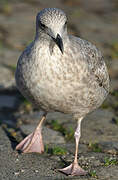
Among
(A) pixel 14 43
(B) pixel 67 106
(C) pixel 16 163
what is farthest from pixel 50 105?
(A) pixel 14 43

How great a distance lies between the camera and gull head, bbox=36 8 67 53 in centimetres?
411

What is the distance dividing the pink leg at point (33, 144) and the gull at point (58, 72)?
55 cm

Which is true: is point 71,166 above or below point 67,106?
below

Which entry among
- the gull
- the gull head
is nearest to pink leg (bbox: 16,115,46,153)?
the gull

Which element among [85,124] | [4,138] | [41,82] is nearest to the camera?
[41,82]

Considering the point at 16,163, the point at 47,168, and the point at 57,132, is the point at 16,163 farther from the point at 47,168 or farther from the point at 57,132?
the point at 57,132

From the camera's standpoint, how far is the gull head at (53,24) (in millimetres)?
4109

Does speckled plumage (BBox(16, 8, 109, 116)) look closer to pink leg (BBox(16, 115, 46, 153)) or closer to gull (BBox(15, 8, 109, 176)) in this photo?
gull (BBox(15, 8, 109, 176))

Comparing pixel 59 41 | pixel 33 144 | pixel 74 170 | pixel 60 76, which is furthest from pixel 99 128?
pixel 59 41

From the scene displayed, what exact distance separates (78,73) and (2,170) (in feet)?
4.44

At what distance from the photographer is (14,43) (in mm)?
8977

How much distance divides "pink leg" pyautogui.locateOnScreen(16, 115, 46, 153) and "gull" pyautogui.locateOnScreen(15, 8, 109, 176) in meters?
0.55

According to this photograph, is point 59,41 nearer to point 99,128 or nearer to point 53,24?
point 53,24

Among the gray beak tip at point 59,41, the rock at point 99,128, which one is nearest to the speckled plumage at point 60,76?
the gray beak tip at point 59,41
